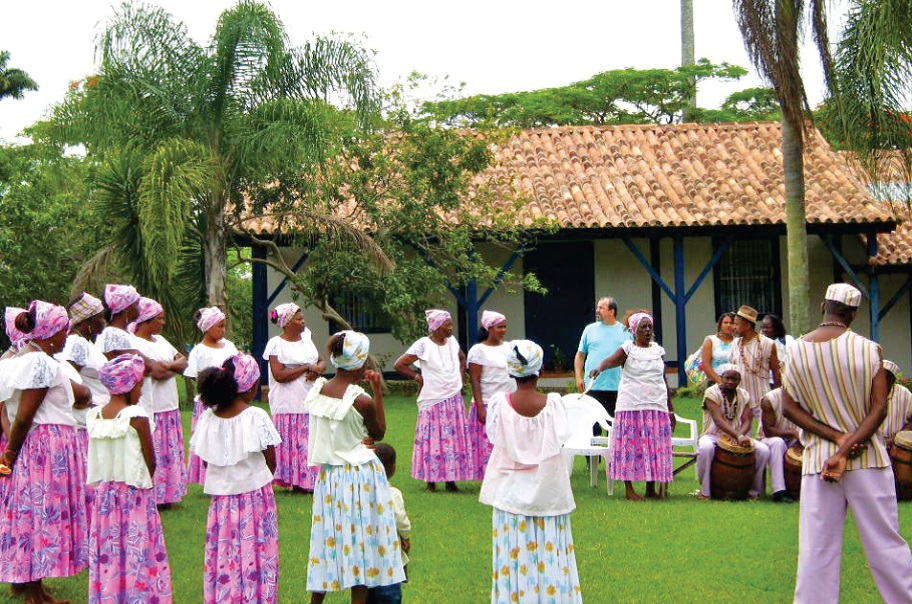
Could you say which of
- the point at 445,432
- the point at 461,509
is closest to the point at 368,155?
the point at 445,432

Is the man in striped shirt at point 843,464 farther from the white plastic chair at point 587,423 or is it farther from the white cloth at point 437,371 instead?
the white cloth at point 437,371

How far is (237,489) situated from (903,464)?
6.33 meters

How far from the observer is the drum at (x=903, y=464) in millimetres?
10047

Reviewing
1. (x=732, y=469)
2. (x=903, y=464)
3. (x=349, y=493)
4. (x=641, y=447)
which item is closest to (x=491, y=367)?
(x=641, y=447)

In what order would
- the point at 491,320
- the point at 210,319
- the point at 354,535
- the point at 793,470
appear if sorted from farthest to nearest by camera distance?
the point at 491,320 → the point at 793,470 → the point at 210,319 → the point at 354,535

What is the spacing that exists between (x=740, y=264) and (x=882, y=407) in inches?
689

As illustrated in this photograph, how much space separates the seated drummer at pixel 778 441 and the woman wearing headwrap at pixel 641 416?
0.89m

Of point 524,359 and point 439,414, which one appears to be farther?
point 439,414

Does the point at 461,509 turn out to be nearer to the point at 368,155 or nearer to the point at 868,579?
the point at 868,579

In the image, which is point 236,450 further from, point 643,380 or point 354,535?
point 643,380

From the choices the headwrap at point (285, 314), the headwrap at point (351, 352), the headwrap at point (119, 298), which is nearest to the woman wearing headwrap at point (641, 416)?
the headwrap at point (285, 314)

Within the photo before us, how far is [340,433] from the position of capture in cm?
646

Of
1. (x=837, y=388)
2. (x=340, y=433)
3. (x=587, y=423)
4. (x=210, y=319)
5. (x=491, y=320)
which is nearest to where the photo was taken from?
(x=837, y=388)

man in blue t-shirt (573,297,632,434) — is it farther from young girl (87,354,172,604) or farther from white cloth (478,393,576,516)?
young girl (87,354,172,604)
